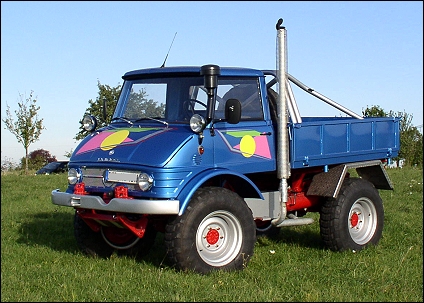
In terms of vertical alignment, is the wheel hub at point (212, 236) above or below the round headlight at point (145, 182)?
below

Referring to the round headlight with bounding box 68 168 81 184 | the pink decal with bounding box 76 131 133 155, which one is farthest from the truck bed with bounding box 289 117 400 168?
the round headlight with bounding box 68 168 81 184

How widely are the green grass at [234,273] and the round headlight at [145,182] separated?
936 mm

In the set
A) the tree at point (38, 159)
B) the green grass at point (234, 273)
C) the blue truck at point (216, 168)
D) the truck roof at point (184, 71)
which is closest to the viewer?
the green grass at point (234, 273)

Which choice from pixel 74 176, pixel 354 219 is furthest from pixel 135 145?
pixel 354 219

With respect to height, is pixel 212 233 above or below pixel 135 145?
below

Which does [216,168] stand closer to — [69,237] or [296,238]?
[296,238]

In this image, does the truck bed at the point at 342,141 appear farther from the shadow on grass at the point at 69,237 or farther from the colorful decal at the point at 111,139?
the colorful decal at the point at 111,139

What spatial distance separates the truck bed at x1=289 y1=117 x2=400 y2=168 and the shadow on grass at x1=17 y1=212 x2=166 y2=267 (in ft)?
7.36

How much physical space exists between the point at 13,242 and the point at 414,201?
27.8ft

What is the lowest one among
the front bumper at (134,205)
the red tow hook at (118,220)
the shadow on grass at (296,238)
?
the shadow on grass at (296,238)

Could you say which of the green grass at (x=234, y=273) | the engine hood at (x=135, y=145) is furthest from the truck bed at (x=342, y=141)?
the engine hood at (x=135, y=145)

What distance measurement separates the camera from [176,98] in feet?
27.6

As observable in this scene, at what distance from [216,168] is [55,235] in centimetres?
385

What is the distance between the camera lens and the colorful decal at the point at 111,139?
307 inches
